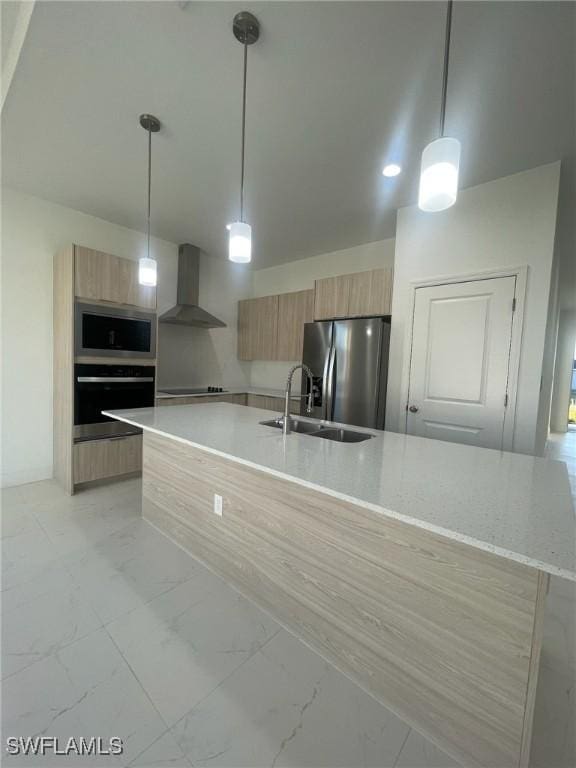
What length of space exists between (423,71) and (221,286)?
3.59 metres

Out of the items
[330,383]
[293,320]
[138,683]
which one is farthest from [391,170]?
[138,683]

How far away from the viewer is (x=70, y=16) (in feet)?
4.60

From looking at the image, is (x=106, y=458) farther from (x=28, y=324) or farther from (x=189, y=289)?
(x=189, y=289)

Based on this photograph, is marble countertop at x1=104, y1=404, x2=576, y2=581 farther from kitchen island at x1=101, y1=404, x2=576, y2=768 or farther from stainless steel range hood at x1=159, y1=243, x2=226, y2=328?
stainless steel range hood at x1=159, y1=243, x2=226, y2=328

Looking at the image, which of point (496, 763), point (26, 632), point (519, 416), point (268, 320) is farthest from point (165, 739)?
point (268, 320)

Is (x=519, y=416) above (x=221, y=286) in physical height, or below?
below

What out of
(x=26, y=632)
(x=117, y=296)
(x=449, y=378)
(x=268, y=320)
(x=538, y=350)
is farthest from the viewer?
(x=268, y=320)

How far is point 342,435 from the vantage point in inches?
82.2

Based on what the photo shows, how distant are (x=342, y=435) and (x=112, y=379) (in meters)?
2.35

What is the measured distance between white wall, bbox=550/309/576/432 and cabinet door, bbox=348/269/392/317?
6.23 m

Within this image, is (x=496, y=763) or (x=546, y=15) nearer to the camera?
(x=496, y=763)

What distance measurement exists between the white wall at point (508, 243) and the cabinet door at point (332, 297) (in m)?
0.63

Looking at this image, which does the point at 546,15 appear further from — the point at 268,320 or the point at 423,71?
the point at 268,320

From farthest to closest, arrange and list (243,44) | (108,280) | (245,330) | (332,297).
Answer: (245,330) < (332,297) < (108,280) < (243,44)
